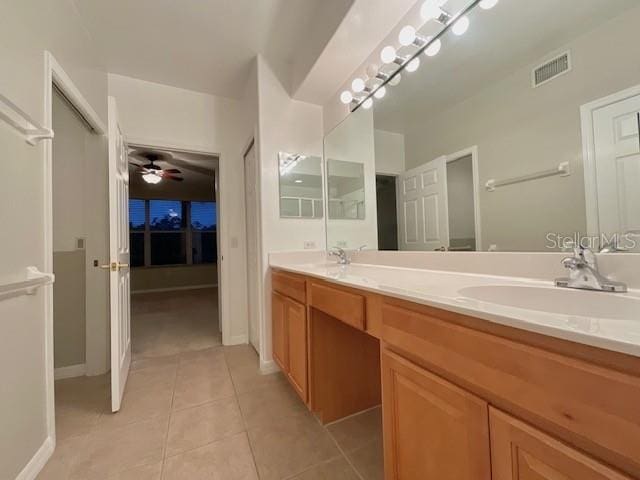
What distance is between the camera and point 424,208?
1.51 metres

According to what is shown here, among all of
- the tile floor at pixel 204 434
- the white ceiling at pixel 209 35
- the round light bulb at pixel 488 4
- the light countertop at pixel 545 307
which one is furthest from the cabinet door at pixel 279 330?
the round light bulb at pixel 488 4

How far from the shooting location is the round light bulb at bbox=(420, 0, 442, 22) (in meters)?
1.29

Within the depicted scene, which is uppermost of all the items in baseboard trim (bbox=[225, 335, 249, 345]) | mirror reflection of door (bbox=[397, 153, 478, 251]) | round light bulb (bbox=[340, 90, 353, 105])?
round light bulb (bbox=[340, 90, 353, 105])

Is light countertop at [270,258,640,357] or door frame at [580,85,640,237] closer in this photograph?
light countertop at [270,258,640,357]

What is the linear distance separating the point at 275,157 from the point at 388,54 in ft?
3.55

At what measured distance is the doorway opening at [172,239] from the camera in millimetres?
4324

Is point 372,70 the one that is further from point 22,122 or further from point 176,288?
point 176,288

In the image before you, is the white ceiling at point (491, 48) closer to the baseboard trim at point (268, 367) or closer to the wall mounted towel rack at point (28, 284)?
the baseboard trim at point (268, 367)

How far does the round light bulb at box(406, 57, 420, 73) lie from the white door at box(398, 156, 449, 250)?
1.91 feet

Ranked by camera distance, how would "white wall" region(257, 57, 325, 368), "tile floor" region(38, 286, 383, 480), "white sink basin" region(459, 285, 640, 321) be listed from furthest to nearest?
"white wall" region(257, 57, 325, 368)
"tile floor" region(38, 286, 383, 480)
"white sink basin" region(459, 285, 640, 321)

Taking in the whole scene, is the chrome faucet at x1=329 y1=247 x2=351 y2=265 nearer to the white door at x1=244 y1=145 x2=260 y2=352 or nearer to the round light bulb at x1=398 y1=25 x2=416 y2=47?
the white door at x1=244 y1=145 x2=260 y2=352

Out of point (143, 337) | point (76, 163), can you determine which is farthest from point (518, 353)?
point (143, 337)

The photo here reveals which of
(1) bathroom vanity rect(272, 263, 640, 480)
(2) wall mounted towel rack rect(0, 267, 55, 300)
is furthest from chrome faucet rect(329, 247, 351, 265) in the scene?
(2) wall mounted towel rack rect(0, 267, 55, 300)

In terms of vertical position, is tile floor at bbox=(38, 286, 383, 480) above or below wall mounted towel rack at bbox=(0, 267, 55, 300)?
below
